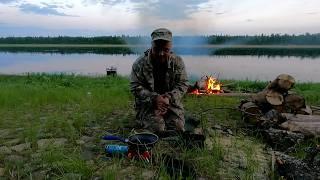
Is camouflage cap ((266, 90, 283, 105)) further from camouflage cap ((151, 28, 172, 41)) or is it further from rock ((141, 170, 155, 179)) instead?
A: rock ((141, 170, 155, 179))

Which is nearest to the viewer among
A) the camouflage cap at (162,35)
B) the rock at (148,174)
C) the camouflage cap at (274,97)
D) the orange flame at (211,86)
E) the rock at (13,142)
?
the rock at (148,174)

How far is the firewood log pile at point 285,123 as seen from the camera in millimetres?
4598

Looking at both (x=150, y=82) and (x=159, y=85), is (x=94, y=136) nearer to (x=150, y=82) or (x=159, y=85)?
(x=150, y=82)

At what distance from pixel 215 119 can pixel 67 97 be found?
398 centimetres

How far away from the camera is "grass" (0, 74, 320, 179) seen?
4.56 meters

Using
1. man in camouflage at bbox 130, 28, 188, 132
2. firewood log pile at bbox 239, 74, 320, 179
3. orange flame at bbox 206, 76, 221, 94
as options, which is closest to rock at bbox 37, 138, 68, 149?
man in camouflage at bbox 130, 28, 188, 132

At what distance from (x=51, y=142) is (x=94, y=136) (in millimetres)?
797

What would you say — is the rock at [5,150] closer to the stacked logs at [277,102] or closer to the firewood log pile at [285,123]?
the firewood log pile at [285,123]

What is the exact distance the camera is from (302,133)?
646 centimetres

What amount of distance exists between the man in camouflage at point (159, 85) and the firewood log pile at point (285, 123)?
1.47 metres

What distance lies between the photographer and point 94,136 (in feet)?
20.5

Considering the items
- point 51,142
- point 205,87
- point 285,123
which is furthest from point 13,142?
point 205,87

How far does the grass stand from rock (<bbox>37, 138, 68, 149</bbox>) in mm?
58

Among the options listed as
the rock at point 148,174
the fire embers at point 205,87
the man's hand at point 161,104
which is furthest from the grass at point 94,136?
the man's hand at point 161,104
